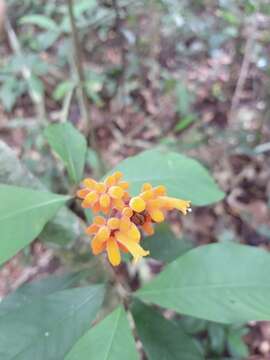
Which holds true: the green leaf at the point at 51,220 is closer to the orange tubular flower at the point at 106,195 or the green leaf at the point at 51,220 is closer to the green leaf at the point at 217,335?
the orange tubular flower at the point at 106,195

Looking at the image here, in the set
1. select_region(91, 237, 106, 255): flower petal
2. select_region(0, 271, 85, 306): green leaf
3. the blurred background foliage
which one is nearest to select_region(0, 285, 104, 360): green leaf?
select_region(0, 271, 85, 306): green leaf

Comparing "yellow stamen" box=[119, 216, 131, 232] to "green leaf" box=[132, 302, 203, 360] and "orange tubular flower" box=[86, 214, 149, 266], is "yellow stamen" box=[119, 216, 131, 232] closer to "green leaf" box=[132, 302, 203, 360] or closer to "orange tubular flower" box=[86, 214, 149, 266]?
"orange tubular flower" box=[86, 214, 149, 266]

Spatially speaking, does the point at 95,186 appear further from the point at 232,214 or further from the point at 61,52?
the point at 61,52

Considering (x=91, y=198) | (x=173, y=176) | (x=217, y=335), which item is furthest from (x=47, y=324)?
(x=217, y=335)

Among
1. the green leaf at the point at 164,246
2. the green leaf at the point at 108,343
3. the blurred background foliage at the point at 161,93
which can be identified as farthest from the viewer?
the blurred background foliage at the point at 161,93

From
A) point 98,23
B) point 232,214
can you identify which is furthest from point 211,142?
point 98,23

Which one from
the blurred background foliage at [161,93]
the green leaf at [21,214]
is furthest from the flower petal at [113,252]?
the blurred background foliage at [161,93]
